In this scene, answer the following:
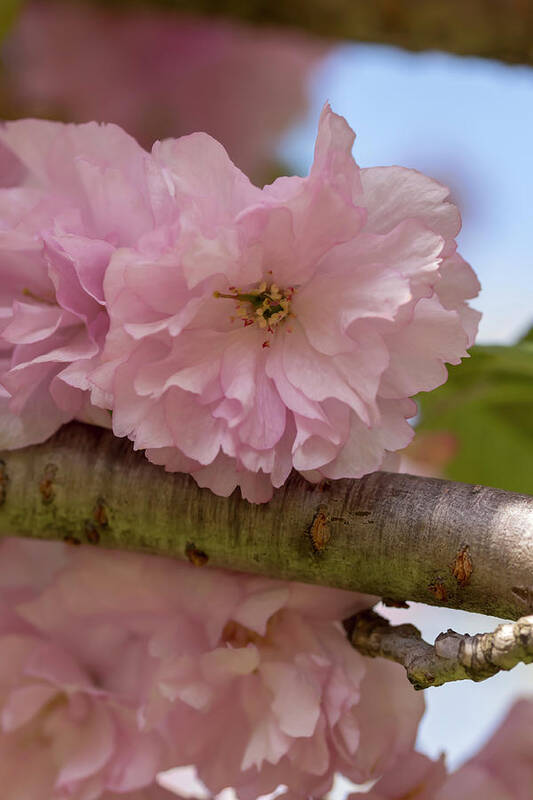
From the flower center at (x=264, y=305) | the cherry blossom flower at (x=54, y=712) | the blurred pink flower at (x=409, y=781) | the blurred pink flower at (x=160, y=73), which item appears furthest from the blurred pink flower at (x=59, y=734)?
the blurred pink flower at (x=160, y=73)

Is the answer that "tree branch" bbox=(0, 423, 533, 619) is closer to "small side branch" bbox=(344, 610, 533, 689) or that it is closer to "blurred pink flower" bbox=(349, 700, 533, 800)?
"small side branch" bbox=(344, 610, 533, 689)

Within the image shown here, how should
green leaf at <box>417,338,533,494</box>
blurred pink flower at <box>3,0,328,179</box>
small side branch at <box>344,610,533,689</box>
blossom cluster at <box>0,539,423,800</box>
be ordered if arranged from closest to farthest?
small side branch at <box>344,610,533,689</box> → blossom cluster at <box>0,539,423,800</box> → green leaf at <box>417,338,533,494</box> → blurred pink flower at <box>3,0,328,179</box>

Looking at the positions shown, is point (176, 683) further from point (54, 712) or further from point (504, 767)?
point (504, 767)

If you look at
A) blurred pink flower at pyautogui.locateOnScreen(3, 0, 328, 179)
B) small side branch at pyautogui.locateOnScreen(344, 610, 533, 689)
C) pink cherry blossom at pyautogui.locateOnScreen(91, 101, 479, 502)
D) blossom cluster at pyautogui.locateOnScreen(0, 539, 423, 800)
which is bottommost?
blossom cluster at pyautogui.locateOnScreen(0, 539, 423, 800)

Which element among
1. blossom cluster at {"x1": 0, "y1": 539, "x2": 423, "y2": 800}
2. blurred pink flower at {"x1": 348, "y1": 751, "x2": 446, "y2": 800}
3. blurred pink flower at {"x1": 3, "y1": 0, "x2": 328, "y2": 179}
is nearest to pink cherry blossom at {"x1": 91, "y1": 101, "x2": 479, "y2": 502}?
blossom cluster at {"x1": 0, "y1": 539, "x2": 423, "y2": 800}

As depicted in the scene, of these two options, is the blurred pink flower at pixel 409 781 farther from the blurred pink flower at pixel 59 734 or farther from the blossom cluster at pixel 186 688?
the blurred pink flower at pixel 59 734

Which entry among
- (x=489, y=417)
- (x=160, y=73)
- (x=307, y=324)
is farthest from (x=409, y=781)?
(x=160, y=73)
